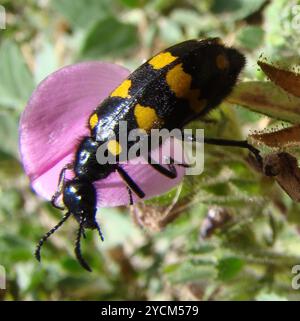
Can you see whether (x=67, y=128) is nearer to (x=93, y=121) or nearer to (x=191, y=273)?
(x=93, y=121)

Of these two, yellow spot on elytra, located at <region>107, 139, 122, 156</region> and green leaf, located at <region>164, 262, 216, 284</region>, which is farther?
green leaf, located at <region>164, 262, 216, 284</region>

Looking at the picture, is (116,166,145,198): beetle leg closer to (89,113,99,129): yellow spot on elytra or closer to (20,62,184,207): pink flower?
(20,62,184,207): pink flower

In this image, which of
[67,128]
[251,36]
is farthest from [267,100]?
[251,36]

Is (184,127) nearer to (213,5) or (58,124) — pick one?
(58,124)

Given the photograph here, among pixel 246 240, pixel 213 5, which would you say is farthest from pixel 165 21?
pixel 246 240

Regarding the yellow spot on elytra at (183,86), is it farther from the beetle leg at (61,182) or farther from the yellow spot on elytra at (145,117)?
the beetle leg at (61,182)

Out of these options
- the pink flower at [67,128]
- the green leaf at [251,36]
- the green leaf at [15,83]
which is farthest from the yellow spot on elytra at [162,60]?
the green leaf at [15,83]

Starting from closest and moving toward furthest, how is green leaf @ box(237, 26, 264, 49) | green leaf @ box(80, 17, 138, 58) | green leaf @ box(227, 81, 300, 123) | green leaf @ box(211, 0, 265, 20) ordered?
green leaf @ box(227, 81, 300, 123) < green leaf @ box(237, 26, 264, 49) < green leaf @ box(211, 0, 265, 20) < green leaf @ box(80, 17, 138, 58)

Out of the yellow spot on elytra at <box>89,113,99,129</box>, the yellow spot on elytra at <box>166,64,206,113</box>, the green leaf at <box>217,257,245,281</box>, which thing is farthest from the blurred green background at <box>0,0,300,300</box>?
the yellow spot on elytra at <box>89,113,99,129</box>
